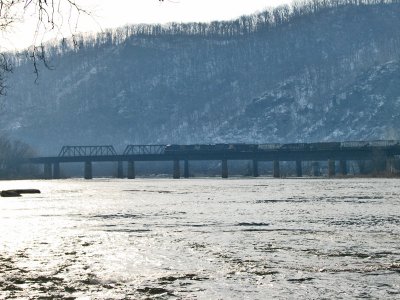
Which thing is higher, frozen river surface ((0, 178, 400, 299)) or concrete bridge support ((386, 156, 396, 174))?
concrete bridge support ((386, 156, 396, 174))


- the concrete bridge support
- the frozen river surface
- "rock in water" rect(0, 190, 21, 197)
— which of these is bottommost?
the frozen river surface

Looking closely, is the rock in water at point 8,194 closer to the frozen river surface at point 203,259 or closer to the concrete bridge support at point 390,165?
the frozen river surface at point 203,259

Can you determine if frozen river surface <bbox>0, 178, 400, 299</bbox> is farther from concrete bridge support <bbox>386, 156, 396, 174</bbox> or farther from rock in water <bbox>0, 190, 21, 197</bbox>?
concrete bridge support <bbox>386, 156, 396, 174</bbox>

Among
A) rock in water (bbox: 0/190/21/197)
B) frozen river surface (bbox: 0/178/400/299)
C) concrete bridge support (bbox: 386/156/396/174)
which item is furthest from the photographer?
concrete bridge support (bbox: 386/156/396/174)

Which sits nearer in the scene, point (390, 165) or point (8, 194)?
point (8, 194)

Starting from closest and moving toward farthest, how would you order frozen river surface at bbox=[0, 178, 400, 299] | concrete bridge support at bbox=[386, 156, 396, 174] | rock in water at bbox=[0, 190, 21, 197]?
frozen river surface at bbox=[0, 178, 400, 299] → rock in water at bbox=[0, 190, 21, 197] → concrete bridge support at bbox=[386, 156, 396, 174]

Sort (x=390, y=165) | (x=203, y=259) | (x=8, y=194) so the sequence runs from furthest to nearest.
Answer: (x=390, y=165)
(x=8, y=194)
(x=203, y=259)

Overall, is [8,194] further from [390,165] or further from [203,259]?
[390,165]

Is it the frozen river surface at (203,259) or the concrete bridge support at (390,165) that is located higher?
the concrete bridge support at (390,165)

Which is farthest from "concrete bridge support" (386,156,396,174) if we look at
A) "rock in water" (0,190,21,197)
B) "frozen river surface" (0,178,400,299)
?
"frozen river surface" (0,178,400,299)

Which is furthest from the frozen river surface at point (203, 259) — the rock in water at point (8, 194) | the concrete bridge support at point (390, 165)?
the concrete bridge support at point (390, 165)

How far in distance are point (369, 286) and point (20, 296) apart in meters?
7.90

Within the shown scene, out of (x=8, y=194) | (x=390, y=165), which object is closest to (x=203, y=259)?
(x=8, y=194)

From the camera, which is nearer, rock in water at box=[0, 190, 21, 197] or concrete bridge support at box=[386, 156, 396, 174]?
rock in water at box=[0, 190, 21, 197]
